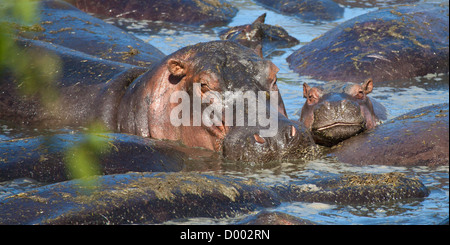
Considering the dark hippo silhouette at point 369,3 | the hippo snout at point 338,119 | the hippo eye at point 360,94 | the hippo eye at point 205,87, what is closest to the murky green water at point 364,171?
the hippo snout at point 338,119

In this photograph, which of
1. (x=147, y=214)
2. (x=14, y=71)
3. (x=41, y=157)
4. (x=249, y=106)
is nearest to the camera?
(x=147, y=214)

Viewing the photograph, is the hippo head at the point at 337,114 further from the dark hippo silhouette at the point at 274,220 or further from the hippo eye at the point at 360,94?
the dark hippo silhouette at the point at 274,220

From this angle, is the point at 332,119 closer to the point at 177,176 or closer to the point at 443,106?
the point at 443,106

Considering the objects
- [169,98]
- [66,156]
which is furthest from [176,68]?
[66,156]

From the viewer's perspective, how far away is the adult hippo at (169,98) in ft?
21.2

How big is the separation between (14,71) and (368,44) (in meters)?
4.53

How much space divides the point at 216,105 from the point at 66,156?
1.58 m

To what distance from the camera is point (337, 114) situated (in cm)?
716

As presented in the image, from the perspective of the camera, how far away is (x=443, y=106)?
24.5 feet

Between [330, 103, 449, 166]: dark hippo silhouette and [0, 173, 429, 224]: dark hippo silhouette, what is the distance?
0.98 m

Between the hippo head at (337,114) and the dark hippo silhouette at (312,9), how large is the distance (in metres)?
7.30

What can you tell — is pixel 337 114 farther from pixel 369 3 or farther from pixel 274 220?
pixel 369 3
